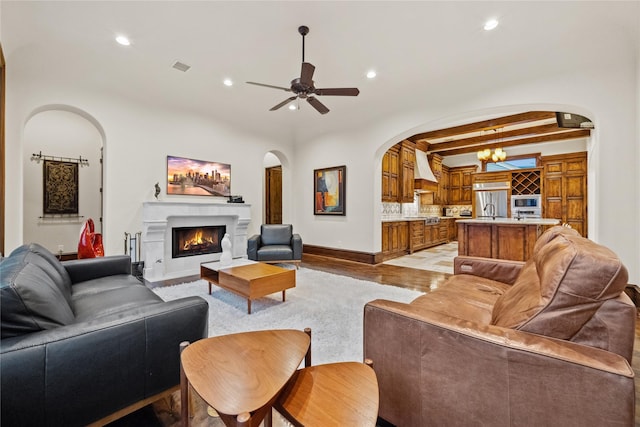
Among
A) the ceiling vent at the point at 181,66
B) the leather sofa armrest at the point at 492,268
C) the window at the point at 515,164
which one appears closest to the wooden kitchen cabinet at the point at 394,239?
the leather sofa armrest at the point at 492,268

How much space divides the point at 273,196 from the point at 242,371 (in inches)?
293

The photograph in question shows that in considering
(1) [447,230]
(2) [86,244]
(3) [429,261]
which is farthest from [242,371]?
(1) [447,230]

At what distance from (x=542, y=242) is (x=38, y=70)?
6138 millimetres

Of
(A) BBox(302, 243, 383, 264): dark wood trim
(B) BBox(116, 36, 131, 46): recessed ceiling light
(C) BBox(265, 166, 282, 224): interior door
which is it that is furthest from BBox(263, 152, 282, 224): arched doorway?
(B) BBox(116, 36, 131, 46): recessed ceiling light

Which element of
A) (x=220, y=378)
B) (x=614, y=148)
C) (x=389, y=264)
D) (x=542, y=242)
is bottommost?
(x=389, y=264)

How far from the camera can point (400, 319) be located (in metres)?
1.21

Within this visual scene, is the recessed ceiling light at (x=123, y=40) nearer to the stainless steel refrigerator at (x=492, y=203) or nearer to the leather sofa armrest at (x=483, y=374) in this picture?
the leather sofa armrest at (x=483, y=374)

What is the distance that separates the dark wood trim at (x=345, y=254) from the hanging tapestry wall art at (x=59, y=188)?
507 cm

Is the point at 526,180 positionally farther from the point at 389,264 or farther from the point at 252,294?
the point at 252,294

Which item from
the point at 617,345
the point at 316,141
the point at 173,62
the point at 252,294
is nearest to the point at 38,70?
the point at 173,62

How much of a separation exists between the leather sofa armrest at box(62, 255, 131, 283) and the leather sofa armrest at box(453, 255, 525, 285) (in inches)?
134

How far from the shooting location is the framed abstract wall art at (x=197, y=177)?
4.95 meters

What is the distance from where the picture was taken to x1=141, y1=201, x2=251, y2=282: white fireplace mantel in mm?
4383

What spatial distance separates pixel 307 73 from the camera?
2986 mm
